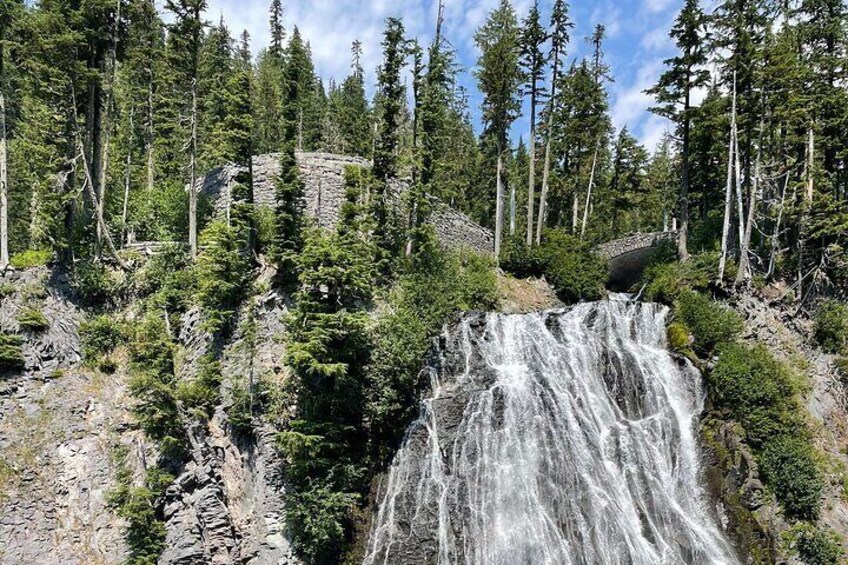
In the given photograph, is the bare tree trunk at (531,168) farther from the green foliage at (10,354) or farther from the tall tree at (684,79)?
the green foliage at (10,354)

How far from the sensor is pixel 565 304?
24.9 metres

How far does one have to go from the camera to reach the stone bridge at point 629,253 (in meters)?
28.7

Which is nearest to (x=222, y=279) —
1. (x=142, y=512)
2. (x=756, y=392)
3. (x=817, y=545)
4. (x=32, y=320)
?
(x=32, y=320)

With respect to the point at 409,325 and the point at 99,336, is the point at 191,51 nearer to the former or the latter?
the point at 99,336

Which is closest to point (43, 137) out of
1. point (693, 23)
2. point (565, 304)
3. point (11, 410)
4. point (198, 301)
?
point (198, 301)

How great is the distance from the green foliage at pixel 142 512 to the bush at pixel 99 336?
225 inches

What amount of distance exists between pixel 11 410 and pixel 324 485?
1073cm

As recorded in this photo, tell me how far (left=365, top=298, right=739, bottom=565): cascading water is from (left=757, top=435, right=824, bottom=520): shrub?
2.13 m

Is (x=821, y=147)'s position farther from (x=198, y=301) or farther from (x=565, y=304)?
(x=198, y=301)

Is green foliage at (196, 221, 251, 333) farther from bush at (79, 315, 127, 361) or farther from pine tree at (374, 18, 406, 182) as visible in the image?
pine tree at (374, 18, 406, 182)

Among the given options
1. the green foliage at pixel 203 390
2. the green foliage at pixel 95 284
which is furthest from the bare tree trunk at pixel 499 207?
the green foliage at pixel 95 284

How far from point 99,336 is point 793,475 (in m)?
24.1

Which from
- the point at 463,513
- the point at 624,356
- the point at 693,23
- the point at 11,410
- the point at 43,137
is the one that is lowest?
the point at 463,513

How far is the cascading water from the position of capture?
45.0 ft
